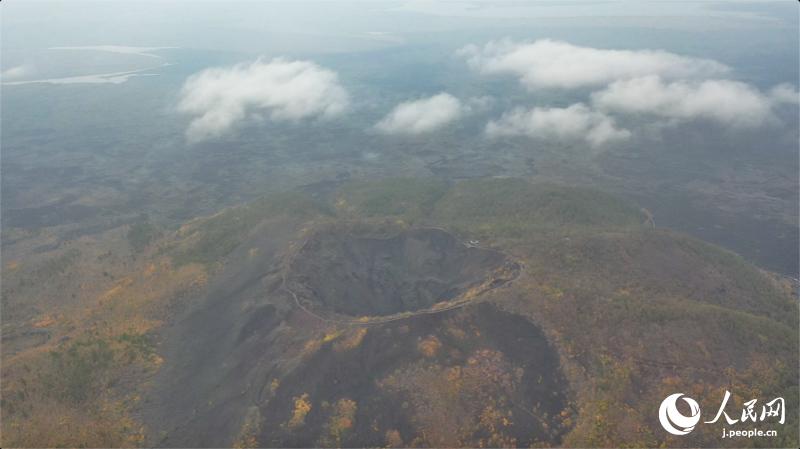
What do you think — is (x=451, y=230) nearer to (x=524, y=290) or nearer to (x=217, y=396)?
(x=524, y=290)

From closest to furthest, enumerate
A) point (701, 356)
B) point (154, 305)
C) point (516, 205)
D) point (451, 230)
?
point (701, 356) < point (154, 305) < point (451, 230) < point (516, 205)

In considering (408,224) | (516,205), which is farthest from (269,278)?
(516,205)

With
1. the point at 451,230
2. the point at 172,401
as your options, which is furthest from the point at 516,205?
the point at 172,401

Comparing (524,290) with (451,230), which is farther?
(451,230)

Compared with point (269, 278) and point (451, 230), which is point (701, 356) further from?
point (269, 278)

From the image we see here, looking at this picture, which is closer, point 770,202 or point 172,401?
point 172,401

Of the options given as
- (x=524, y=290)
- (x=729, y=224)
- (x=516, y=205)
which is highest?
(x=524, y=290)

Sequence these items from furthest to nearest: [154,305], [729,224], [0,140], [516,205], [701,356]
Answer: [0,140], [729,224], [516,205], [154,305], [701,356]

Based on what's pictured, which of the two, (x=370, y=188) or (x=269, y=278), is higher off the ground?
(x=269, y=278)

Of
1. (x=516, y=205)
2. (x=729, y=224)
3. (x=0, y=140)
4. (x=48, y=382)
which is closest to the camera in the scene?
(x=48, y=382)
